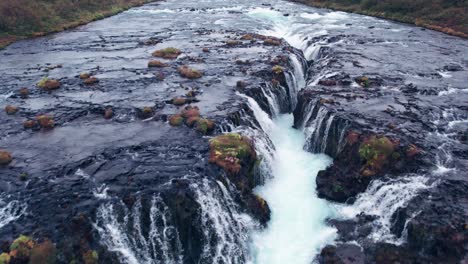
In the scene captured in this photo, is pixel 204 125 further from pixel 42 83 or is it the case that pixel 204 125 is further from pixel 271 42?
pixel 271 42

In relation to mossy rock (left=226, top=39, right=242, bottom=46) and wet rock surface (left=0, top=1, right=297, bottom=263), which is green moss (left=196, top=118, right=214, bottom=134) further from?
mossy rock (left=226, top=39, right=242, bottom=46)

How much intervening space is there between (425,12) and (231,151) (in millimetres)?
63125

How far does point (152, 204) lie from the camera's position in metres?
22.8

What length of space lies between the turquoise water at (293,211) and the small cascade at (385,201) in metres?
2.13

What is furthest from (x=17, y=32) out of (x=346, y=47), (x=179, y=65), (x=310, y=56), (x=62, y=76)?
(x=346, y=47)

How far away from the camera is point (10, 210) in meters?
22.1

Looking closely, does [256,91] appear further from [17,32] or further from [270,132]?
[17,32]

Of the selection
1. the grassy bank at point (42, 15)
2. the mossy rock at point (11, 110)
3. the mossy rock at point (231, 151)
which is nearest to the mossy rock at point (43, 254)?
the mossy rock at point (231, 151)

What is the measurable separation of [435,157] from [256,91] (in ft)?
57.1

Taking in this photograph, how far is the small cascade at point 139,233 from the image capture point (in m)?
21.7

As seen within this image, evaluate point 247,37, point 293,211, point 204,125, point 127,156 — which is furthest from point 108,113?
point 247,37

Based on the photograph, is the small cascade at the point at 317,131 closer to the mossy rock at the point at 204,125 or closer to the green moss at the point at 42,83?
the mossy rock at the point at 204,125

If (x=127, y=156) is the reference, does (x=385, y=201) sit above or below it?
below

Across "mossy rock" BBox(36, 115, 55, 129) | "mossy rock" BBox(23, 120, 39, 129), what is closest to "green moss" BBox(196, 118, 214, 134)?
"mossy rock" BBox(36, 115, 55, 129)
